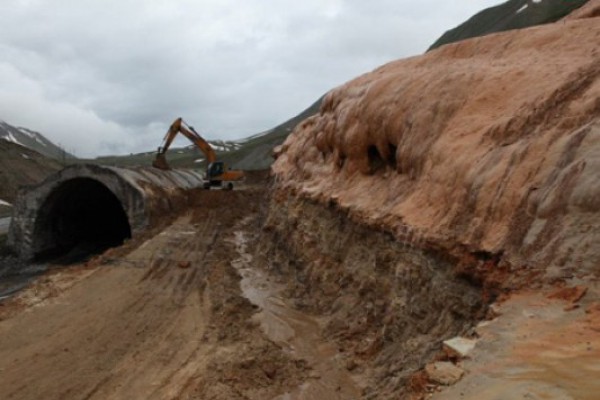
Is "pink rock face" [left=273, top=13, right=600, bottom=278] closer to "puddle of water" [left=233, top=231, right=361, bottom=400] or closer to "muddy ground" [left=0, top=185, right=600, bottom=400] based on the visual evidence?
"muddy ground" [left=0, top=185, right=600, bottom=400]

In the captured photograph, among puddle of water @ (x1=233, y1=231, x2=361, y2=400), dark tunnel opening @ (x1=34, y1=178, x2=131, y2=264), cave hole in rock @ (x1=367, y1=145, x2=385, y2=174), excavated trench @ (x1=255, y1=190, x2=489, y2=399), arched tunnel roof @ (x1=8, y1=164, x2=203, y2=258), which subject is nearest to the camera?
excavated trench @ (x1=255, y1=190, x2=489, y2=399)

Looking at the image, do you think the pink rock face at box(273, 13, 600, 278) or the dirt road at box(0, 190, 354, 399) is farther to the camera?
the dirt road at box(0, 190, 354, 399)

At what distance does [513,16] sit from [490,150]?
7438 centimetres

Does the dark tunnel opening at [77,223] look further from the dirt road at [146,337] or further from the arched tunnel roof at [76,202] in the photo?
the dirt road at [146,337]

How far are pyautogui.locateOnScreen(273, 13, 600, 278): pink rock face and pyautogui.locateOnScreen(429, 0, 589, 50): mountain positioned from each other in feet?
155

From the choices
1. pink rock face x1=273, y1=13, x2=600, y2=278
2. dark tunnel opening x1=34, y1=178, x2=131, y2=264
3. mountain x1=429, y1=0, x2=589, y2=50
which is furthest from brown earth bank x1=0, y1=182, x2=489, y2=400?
mountain x1=429, y1=0, x2=589, y2=50

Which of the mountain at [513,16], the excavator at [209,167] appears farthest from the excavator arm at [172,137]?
A: the mountain at [513,16]

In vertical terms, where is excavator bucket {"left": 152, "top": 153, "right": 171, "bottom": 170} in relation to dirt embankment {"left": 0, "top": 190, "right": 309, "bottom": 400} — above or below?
above

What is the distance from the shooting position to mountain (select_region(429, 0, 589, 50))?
205 feet

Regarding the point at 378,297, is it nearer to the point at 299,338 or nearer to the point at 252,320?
the point at 299,338

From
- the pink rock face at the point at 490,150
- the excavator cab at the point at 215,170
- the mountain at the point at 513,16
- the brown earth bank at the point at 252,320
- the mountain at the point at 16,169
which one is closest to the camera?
the pink rock face at the point at 490,150

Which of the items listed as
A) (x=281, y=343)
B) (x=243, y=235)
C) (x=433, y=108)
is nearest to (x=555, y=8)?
(x=243, y=235)

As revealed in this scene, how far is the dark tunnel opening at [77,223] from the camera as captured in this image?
2664 cm

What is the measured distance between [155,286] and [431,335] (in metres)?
10.6
